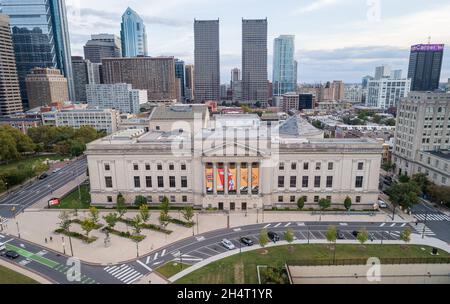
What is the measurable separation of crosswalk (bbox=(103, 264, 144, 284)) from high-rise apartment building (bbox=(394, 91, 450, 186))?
241 ft

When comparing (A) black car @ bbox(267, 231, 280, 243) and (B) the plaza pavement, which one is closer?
(B) the plaza pavement

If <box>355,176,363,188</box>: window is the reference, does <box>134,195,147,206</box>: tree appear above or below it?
below

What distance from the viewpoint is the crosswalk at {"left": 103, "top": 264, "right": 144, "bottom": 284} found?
42844mm

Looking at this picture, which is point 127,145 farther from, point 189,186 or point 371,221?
point 371,221

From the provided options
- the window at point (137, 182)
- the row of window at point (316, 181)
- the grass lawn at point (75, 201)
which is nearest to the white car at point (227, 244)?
the row of window at point (316, 181)

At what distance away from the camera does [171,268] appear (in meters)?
45.4

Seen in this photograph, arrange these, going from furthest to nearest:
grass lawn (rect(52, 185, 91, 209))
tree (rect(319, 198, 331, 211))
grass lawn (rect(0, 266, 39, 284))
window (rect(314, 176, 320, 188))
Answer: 1. grass lawn (rect(52, 185, 91, 209))
2. window (rect(314, 176, 320, 188))
3. tree (rect(319, 198, 331, 211))
4. grass lawn (rect(0, 266, 39, 284))

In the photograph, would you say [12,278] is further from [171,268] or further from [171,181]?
[171,181]

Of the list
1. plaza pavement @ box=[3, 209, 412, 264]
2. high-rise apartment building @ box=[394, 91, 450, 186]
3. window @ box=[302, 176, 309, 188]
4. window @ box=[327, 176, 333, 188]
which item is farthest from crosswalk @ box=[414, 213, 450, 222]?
window @ box=[302, 176, 309, 188]

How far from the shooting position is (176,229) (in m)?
58.2

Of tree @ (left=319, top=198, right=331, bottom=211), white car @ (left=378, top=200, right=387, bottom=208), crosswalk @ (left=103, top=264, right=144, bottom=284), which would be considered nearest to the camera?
crosswalk @ (left=103, top=264, right=144, bottom=284)

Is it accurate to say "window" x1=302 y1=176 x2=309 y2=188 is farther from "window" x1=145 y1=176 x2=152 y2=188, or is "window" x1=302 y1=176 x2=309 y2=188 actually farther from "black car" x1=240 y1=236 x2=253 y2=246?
"window" x1=145 y1=176 x2=152 y2=188

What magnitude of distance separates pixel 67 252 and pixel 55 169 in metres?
61.3

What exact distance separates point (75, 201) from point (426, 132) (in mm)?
94047
